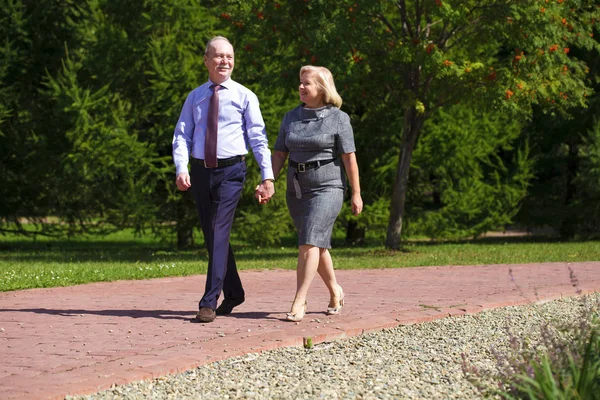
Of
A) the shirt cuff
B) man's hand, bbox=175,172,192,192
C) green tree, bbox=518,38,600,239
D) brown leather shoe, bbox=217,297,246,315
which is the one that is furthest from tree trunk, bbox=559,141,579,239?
man's hand, bbox=175,172,192,192

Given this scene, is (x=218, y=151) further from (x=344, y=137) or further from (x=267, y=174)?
(x=344, y=137)

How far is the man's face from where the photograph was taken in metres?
7.39

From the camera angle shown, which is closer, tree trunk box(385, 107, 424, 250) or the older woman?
the older woman

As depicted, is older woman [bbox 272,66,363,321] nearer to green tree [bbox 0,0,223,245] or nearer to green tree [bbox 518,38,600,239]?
green tree [bbox 0,0,223,245]

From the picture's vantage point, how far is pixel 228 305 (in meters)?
7.88

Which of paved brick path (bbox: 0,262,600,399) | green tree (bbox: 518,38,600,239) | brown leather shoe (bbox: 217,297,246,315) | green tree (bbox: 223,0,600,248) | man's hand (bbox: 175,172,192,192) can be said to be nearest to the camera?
paved brick path (bbox: 0,262,600,399)

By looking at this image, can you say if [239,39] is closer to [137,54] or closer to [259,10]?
[259,10]

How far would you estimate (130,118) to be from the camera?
23094 mm

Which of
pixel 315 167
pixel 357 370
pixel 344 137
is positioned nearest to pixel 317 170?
pixel 315 167

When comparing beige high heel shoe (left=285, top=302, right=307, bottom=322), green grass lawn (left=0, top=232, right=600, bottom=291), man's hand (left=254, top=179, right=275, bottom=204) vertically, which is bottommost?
green grass lawn (left=0, top=232, right=600, bottom=291)

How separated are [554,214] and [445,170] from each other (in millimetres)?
4433

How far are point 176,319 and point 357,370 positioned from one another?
2.39 meters

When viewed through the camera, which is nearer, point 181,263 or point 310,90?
point 310,90

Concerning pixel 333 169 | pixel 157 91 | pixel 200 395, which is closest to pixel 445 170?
pixel 157 91
